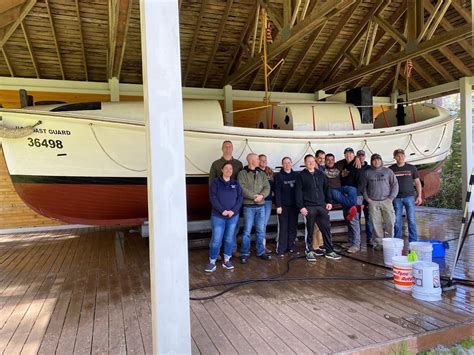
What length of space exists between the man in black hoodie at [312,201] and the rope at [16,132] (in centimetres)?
359

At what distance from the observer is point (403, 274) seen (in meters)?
3.05

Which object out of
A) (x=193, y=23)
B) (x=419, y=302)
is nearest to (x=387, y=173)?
(x=419, y=302)

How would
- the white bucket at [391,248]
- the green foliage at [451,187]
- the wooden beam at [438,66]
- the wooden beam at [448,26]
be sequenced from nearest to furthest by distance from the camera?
the white bucket at [391,248] < the wooden beam at [448,26] < the wooden beam at [438,66] < the green foliage at [451,187]

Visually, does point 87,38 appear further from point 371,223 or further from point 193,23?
point 371,223

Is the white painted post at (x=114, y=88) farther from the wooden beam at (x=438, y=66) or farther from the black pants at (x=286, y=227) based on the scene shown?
the wooden beam at (x=438, y=66)

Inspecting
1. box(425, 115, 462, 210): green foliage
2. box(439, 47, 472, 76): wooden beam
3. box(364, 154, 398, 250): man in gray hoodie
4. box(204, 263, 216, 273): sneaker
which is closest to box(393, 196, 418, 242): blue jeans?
box(364, 154, 398, 250): man in gray hoodie

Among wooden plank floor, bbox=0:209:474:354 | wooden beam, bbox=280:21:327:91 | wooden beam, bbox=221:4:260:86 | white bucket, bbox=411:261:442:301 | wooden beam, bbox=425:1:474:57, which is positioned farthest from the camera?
wooden beam, bbox=280:21:327:91

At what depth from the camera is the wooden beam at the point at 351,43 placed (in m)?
6.93

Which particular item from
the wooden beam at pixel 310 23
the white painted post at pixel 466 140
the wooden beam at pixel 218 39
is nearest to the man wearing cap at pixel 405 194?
the wooden beam at pixel 310 23

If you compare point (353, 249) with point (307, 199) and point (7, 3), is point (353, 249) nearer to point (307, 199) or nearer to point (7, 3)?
point (307, 199)

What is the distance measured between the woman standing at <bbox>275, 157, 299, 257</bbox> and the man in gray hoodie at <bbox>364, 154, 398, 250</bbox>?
1.04m

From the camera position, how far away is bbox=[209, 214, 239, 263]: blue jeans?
12.4 feet

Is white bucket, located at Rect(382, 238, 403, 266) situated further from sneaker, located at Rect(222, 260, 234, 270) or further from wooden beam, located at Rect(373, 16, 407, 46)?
wooden beam, located at Rect(373, 16, 407, 46)

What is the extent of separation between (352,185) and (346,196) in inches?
11.2
